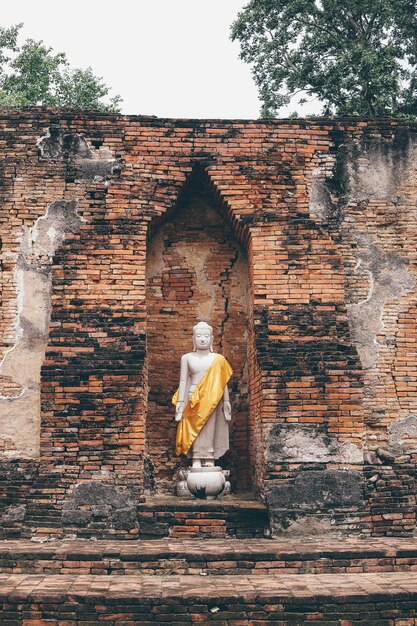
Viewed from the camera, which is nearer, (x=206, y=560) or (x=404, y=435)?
(x=206, y=560)

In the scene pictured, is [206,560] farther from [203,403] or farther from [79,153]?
[79,153]

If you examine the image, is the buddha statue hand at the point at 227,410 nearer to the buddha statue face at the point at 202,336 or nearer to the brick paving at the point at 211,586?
the buddha statue face at the point at 202,336

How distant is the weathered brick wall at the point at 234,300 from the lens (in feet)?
26.6

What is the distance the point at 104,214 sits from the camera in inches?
345

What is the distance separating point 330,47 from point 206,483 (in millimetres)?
10526

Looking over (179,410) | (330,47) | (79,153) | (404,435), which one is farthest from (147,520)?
(330,47)

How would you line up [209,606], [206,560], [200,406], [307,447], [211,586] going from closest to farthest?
[209,606]
[211,586]
[206,560]
[307,447]
[200,406]

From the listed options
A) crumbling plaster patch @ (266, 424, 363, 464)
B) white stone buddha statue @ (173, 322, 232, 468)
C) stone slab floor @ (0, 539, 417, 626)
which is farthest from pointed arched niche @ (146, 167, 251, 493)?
stone slab floor @ (0, 539, 417, 626)

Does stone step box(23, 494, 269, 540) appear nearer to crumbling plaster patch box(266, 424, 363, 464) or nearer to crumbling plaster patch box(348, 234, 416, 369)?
crumbling plaster patch box(266, 424, 363, 464)

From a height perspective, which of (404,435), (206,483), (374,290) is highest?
(374,290)

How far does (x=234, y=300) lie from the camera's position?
936 centimetres

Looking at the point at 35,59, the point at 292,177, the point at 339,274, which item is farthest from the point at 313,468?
the point at 35,59

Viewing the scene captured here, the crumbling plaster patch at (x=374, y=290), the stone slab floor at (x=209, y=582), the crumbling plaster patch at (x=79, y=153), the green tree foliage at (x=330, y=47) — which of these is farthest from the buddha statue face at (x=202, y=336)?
the green tree foliage at (x=330, y=47)

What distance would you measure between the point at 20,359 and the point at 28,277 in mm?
867
